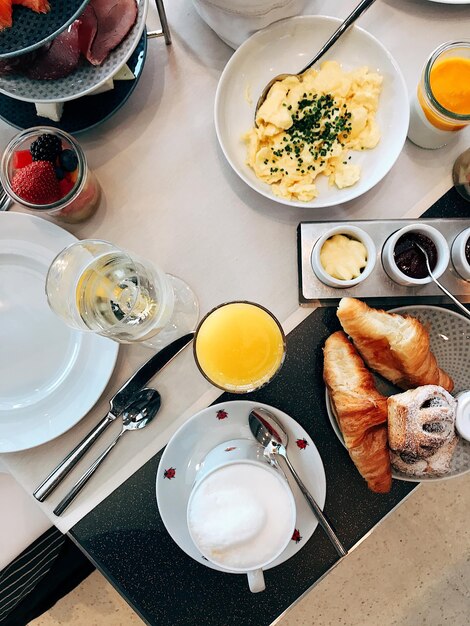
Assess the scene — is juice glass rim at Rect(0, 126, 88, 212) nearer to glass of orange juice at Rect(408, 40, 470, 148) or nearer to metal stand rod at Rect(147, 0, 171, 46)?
metal stand rod at Rect(147, 0, 171, 46)

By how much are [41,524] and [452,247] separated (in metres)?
1.08

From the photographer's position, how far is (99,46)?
35.2 inches

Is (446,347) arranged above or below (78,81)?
below

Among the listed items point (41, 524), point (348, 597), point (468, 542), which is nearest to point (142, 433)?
point (41, 524)

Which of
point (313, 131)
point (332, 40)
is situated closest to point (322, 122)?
point (313, 131)

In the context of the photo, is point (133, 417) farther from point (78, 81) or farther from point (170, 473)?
point (78, 81)

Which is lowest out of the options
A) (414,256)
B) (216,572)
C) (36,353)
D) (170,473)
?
(216,572)

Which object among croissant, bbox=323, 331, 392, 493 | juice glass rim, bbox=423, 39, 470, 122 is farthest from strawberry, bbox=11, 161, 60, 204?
juice glass rim, bbox=423, 39, 470, 122

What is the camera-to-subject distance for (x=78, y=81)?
0.91m

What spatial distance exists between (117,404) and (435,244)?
0.70 metres

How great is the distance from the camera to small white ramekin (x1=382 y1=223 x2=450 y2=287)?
38.3 inches

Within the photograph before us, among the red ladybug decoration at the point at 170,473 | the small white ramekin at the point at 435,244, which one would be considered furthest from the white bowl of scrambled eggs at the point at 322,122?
the red ladybug decoration at the point at 170,473

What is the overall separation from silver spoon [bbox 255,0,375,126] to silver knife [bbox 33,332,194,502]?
498mm

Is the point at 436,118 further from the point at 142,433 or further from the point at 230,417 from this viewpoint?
the point at 142,433
